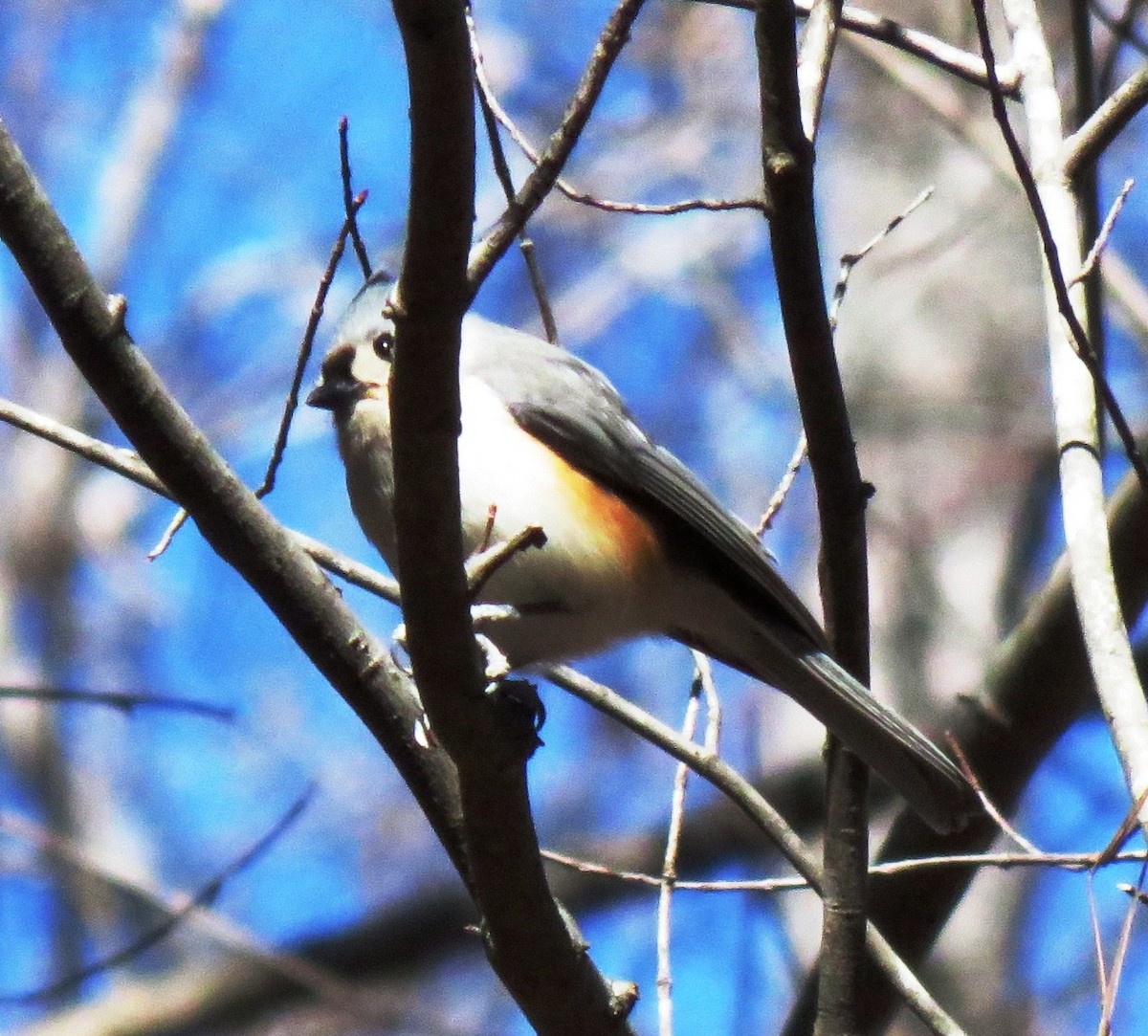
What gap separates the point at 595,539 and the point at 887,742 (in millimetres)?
653

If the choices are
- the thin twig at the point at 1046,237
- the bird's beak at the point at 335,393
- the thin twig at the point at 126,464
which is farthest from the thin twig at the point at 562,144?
the bird's beak at the point at 335,393

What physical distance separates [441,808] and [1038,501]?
4.55 m

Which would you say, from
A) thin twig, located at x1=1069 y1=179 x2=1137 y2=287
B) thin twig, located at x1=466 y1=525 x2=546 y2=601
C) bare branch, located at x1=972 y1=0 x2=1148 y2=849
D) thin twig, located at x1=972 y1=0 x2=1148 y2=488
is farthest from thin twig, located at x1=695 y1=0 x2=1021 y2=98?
thin twig, located at x1=466 y1=525 x2=546 y2=601

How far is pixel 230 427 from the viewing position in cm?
873

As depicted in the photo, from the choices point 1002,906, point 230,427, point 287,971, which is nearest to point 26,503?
point 230,427

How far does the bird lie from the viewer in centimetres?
286

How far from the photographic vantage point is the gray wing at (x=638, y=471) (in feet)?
9.66

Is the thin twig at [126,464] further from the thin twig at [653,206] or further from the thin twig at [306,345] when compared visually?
the thin twig at [653,206]

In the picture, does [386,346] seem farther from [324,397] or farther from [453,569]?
[324,397]

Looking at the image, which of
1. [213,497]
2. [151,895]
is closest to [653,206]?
[213,497]

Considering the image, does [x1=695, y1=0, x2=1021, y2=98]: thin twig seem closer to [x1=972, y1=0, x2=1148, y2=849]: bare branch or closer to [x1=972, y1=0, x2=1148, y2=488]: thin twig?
[x1=972, y1=0, x2=1148, y2=849]: bare branch

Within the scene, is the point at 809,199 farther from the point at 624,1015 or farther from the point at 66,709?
the point at 66,709

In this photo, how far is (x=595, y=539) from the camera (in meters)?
2.93

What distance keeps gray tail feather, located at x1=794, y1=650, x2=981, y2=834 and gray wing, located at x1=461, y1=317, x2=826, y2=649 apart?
3.8 inches
